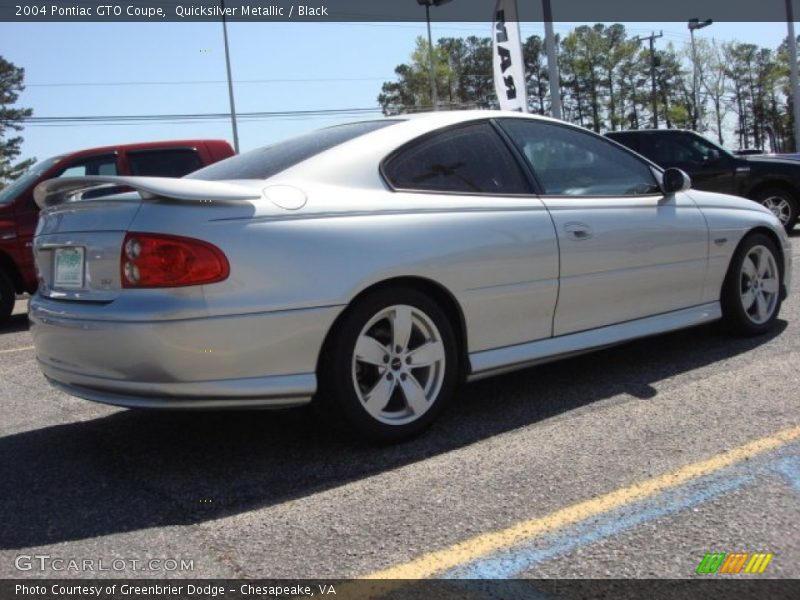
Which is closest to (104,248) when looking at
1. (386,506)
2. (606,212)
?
(386,506)

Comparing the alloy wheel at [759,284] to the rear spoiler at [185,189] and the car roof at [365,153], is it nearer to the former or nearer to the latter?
the car roof at [365,153]

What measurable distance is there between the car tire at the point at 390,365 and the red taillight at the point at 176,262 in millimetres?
585

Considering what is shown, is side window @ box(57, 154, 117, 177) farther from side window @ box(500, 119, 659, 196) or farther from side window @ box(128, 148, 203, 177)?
side window @ box(500, 119, 659, 196)

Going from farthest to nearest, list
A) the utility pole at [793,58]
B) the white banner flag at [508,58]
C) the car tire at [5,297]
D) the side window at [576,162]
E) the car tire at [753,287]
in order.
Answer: the utility pole at [793,58], the white banner flag at [508,58], the car tire at [5,297], the car tire at [753,287], the side window at [576,162]

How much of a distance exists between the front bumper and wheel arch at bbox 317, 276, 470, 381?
0.09 m

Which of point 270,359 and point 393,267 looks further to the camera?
point 393,267

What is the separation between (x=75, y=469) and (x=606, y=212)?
2891 mm

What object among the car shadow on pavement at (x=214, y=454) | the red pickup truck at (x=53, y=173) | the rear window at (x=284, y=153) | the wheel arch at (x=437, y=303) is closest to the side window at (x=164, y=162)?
the red pickup truck at (x=53, y=173)

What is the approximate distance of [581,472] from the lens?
3.13 m

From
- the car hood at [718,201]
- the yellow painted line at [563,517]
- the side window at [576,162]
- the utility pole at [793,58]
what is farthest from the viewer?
the utility pole at [793,58]

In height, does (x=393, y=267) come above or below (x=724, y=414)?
above

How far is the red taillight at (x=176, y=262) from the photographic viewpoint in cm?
308

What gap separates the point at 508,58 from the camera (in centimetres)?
1584

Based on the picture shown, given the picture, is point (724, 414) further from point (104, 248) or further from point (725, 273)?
point (104, 248)
